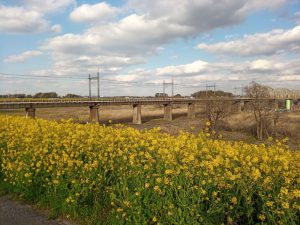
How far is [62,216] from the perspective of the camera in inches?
247

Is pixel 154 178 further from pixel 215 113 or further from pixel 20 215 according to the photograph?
pixel 215 113

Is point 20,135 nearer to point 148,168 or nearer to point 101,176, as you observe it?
point 101,176

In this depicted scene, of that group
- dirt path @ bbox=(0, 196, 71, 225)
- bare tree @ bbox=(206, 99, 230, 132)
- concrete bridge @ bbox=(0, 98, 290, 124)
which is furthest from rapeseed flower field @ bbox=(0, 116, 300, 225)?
bare tree @ bbox=(206, 99, 230, 132)

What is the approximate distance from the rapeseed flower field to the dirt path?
280mm

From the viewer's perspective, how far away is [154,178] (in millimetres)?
5188

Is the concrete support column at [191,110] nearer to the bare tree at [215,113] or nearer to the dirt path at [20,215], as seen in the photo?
the bare tree at [215,113]

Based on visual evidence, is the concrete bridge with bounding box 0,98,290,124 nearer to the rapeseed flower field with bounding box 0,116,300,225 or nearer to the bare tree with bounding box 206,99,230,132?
the bare tree with bounding box 206,99,230,132

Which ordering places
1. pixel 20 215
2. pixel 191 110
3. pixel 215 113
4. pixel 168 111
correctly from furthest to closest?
pixel 191 110
pixel 168 111
pixel 215 113
pixel 20 215

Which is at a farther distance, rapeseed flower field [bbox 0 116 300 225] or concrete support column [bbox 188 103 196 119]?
concrete support column [bbox 188 103 196 119]

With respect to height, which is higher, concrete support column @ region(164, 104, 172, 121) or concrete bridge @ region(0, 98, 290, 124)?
concrete bridge @ region(0, 98, 290, 124)

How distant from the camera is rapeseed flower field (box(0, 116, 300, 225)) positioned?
4141 millimetres

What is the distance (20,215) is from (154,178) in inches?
120

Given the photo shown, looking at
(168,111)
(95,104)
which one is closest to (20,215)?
(95,104)

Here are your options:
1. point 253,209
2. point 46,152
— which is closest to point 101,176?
point 46,152
